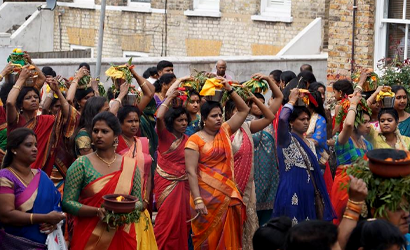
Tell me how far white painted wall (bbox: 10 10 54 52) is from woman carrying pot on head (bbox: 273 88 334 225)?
54.7ft

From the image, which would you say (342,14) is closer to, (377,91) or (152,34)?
(377,91)

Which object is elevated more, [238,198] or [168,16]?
[168,16]

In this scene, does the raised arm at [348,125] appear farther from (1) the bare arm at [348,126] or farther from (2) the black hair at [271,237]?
(2) the black hair at [271,237]

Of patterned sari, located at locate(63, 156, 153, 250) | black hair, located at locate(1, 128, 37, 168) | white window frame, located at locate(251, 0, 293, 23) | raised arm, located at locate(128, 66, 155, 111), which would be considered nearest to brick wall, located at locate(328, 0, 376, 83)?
raised arm, located at locate(128, 66, 155, 111)

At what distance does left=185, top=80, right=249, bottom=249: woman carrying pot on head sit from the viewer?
8578 mm

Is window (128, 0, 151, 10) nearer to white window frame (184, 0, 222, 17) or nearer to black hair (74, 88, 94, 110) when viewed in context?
white window frame (184, 0, 222, 17)

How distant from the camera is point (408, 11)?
48.5 feet

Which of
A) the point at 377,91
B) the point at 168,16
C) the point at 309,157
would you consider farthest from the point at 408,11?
the point at 168,16

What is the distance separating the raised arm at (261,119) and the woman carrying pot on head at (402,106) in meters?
2.18

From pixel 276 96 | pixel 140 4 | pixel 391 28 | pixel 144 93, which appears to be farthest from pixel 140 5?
pixel 276 96

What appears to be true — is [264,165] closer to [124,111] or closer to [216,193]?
[216,193]

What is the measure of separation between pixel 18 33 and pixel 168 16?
4.13 metres

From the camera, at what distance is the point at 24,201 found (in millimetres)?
7074

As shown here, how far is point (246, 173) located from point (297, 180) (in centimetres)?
52
